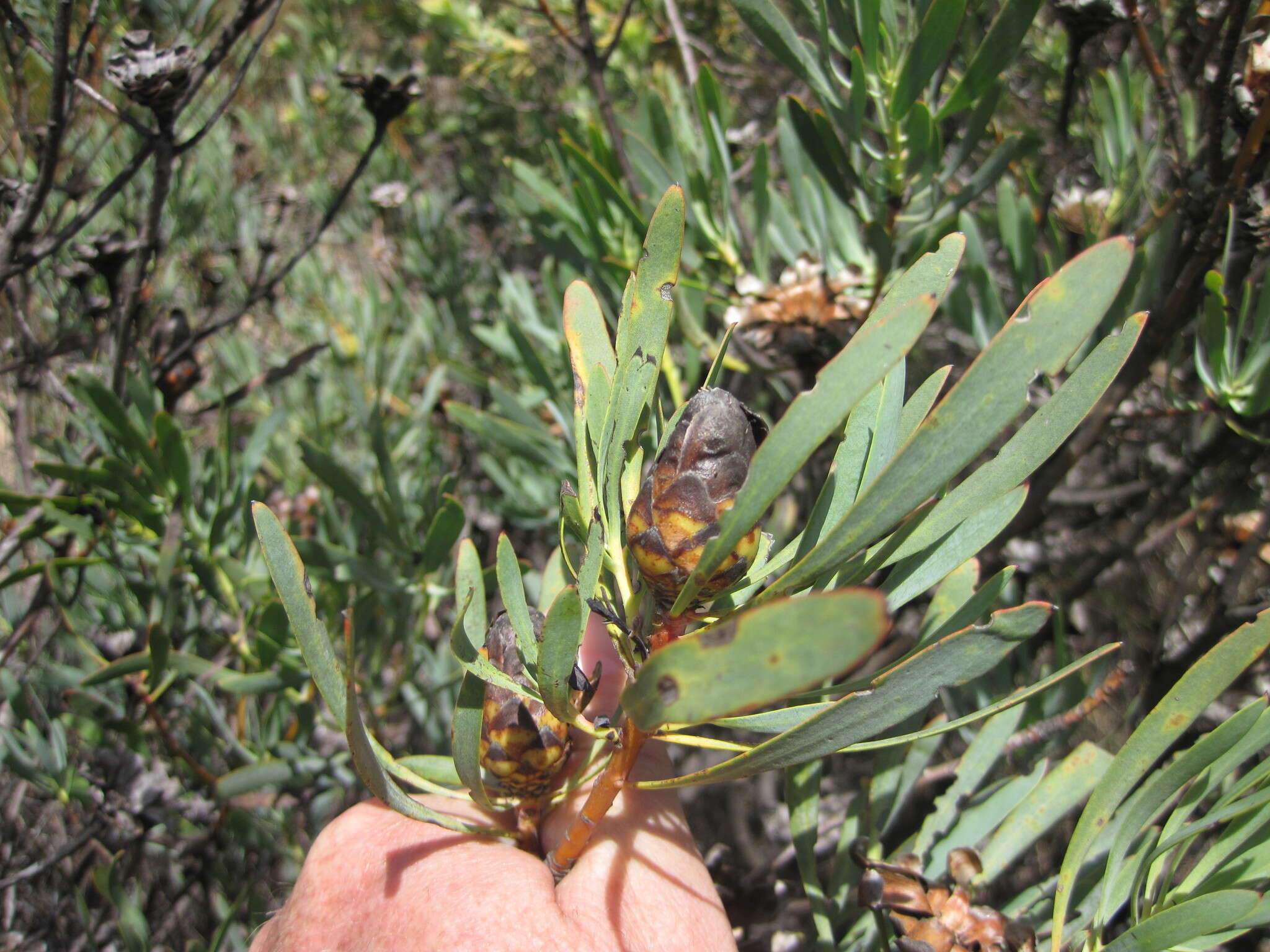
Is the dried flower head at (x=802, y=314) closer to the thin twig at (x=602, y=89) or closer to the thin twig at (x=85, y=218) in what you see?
the thin twig at (x=602, y=89)

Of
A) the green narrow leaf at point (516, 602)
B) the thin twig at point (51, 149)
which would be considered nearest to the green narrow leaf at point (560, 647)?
the green narrow leaf at point (516, 602)

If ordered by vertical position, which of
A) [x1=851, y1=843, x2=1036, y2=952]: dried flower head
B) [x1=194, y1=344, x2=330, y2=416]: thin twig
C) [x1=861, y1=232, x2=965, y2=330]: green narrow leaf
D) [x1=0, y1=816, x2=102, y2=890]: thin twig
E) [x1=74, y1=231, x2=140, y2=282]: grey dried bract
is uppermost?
[x1=861, y1=232, x2=965, y2=330]: green narrow leaf

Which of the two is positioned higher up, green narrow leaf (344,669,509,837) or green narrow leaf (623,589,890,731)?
green narrow leaf (623,589,890,731)

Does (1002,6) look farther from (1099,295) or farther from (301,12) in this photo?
(301,12)

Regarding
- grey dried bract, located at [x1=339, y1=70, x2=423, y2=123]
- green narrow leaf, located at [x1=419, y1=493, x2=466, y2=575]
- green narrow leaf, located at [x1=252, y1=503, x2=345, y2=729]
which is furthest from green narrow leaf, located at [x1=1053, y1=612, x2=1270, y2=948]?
grey dried bract, located at [x1=339, y1=70, x2=423, y2=123]

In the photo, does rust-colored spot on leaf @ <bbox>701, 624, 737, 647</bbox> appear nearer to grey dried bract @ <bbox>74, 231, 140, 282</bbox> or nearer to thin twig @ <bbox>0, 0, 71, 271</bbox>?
thin twig @ <bbox>0, 0, 71, 271</bbox>

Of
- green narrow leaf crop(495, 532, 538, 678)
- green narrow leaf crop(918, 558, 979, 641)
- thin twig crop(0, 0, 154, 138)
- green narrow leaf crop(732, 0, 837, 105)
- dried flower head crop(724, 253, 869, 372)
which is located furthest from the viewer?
dried flower head crop(724, 253, 869, 372)

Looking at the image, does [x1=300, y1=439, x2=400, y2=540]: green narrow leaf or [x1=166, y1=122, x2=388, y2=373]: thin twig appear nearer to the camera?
[x1=300, y1=439, x2=400, y2=540]: green narrow leaf
